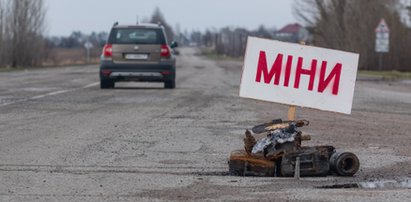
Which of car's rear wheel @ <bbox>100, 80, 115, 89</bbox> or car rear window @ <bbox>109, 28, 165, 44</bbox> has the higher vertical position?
car rear window @ <bbox>109, 28, 165, 44</bbox>

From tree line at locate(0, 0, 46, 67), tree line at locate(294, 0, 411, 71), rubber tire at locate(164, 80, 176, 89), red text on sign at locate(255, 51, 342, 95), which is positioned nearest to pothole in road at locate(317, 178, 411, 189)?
red text on sign at locate(255, 51, 342, 95)

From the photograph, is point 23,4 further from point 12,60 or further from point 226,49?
point 226,49

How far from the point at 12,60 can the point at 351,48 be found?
82.1 feet

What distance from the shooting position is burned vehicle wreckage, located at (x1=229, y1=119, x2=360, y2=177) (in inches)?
332

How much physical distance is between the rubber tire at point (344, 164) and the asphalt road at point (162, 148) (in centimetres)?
11

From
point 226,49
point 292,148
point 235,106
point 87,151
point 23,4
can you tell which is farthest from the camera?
point 226,49

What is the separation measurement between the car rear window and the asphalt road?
4005mm

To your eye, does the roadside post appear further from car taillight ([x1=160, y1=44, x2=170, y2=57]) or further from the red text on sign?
the red text on sign

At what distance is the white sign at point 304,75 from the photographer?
885 cm

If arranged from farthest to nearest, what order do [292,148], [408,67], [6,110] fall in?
[408,67] → [6,110] → [292,148]

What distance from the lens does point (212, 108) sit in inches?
Answer: 676

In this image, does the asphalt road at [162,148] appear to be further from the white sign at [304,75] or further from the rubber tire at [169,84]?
the rubber tire at [169,84]

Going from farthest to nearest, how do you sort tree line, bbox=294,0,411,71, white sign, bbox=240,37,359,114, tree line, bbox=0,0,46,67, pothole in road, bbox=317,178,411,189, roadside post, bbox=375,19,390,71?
tree line, bbox=0,0,46,67 < tree line, bbox=294,0,411,71 < roadside post, bbox=375,19,390,71 < white sign, bbox=240,37,359,114 < pothole in road, bbox=317,178,411,189

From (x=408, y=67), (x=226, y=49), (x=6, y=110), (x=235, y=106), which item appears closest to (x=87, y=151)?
(x=6, y=110)
